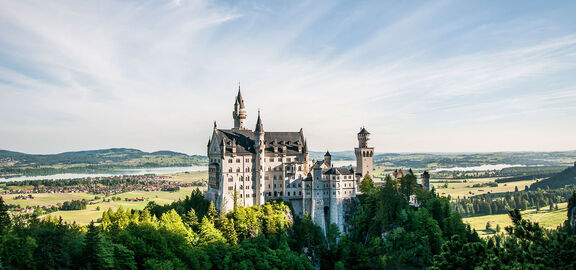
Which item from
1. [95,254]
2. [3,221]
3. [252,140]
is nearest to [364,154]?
[252,140]

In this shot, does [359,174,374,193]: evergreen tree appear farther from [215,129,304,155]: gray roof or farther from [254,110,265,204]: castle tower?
[254,110,265,204]: castle tower

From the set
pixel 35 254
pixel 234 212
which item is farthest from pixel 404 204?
pixel 35 254

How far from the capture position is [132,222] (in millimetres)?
67562

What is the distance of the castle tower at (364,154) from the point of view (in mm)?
93812

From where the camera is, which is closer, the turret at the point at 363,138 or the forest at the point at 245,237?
the forest at the point at 245,237

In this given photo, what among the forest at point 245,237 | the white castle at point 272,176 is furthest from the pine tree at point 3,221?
the white castle at point 272,176

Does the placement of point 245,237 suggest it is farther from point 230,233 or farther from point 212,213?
point 212,213

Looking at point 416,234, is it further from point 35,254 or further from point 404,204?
point 35,254

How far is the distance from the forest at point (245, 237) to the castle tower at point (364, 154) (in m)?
5.85

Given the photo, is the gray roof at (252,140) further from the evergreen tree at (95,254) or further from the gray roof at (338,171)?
the evergreen tree at (95,254)

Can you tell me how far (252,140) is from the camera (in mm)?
84938

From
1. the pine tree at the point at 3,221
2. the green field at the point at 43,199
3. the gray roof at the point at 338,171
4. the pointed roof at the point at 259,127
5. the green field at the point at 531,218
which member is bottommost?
the green field at the point at 531,218

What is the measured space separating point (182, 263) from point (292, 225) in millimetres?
28252

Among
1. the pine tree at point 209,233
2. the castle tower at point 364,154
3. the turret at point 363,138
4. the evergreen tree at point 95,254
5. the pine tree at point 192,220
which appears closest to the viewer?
the evergreen tree at point 95,254
